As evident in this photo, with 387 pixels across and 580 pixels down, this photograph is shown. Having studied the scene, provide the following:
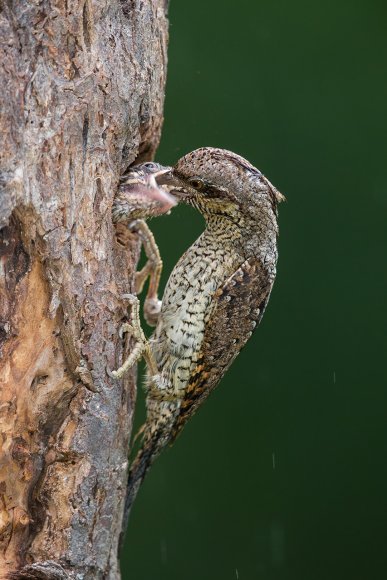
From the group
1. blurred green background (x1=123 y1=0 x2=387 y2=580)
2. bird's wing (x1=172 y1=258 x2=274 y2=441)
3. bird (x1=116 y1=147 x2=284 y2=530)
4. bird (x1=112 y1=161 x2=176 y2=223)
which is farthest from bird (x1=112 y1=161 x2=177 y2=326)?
blurred green background (x1=123 y1=0 x2=387 y2=580)

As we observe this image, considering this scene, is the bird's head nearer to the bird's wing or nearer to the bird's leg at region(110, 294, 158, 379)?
the bird's wing

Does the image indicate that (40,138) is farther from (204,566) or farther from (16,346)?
(204,566)

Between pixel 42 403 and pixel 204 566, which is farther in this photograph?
pixel 204 566

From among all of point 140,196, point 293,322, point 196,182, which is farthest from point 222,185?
point 293,322

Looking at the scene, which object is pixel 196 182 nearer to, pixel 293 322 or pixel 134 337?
pixel 134 337

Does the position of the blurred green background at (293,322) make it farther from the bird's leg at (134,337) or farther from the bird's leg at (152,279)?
the bird's leg at (134,337)

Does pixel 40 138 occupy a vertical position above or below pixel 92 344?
above

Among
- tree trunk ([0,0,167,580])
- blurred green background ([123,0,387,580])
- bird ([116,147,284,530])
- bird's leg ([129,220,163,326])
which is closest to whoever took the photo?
tree trunk ([0,0,167,580])

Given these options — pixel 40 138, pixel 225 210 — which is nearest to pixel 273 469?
pixel 225 210
